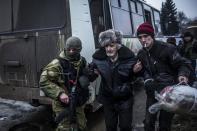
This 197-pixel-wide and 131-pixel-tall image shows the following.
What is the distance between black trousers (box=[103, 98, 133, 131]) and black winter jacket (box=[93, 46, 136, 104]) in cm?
7

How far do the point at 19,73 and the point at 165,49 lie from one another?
2.78 m

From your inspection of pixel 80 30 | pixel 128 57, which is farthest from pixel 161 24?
pixel 128 57

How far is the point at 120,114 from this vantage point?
469cm

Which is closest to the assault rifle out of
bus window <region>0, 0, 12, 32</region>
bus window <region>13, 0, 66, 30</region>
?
bus window <region>13, 0, 66, 30</region>

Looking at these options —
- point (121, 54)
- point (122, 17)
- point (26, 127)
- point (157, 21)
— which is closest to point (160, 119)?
point (121, 54)

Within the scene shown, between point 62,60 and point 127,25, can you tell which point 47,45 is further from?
point 127,25

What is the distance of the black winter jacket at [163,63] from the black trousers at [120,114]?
1.48ft

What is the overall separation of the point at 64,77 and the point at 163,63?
4.10 feet

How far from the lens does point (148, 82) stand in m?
4.54

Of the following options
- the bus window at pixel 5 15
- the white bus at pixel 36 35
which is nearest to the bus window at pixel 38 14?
the white bus at pixel 36 35

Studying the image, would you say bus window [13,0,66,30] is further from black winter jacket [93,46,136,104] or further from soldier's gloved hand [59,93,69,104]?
soldier's gloved hand [59,93,69,104]

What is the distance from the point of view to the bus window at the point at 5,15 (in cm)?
631

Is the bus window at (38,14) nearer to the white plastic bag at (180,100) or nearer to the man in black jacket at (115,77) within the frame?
the man in black jacket at (115,77)

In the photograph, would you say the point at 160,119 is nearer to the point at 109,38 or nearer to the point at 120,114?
the point at 120,114
